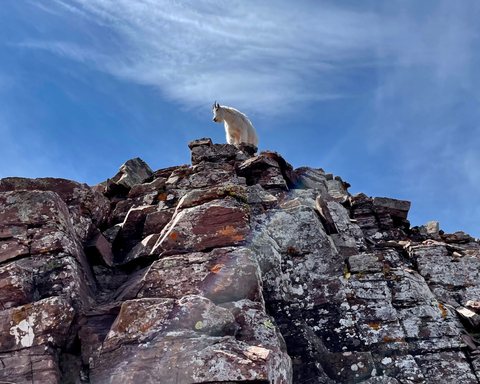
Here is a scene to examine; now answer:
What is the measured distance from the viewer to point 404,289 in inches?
256

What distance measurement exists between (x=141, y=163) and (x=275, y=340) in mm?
8580

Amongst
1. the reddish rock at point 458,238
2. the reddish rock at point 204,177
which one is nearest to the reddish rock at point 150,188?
the reddish rock at point 204,177

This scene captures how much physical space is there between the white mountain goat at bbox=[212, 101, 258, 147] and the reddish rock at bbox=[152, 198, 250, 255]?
1181cm

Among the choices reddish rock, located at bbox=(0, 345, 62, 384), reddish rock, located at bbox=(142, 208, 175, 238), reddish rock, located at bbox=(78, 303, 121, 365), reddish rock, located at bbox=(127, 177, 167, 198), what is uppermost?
reddish rock, located at bbox=(127, 177, 167, 198)

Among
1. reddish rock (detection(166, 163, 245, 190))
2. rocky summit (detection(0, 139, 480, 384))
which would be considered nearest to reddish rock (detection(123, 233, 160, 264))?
rocky summit (detection(0, 139, 480, 384))

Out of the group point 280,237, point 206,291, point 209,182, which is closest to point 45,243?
point 206,291

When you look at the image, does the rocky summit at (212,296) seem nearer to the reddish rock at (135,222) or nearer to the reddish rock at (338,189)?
the reddish rock at (135,222)

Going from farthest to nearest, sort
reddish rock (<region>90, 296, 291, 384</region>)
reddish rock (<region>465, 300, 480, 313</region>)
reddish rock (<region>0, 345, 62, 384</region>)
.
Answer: reddish rock (<region>465, 300, 480, 313</region>) < reddish rock (<region>0, 345, 62, 384</region>) < reddish rock (<region>90, 296, 291, 384</region>)

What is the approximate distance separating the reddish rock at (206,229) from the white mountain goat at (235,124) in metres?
11.8

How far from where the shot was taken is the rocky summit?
176 inches

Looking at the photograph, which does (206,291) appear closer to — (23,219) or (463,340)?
(23,219)

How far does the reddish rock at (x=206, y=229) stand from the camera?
615 cm

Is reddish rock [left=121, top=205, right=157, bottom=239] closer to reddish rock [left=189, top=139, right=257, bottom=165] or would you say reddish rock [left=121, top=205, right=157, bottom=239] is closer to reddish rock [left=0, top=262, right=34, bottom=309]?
reddish rock [left=189, top=139, right=257, bottom=165]

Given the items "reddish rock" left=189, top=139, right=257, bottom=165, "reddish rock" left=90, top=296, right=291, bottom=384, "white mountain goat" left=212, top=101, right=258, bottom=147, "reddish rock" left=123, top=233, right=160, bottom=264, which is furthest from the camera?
"white mountain goat" left=212, top=101, right=258, bottom=147
